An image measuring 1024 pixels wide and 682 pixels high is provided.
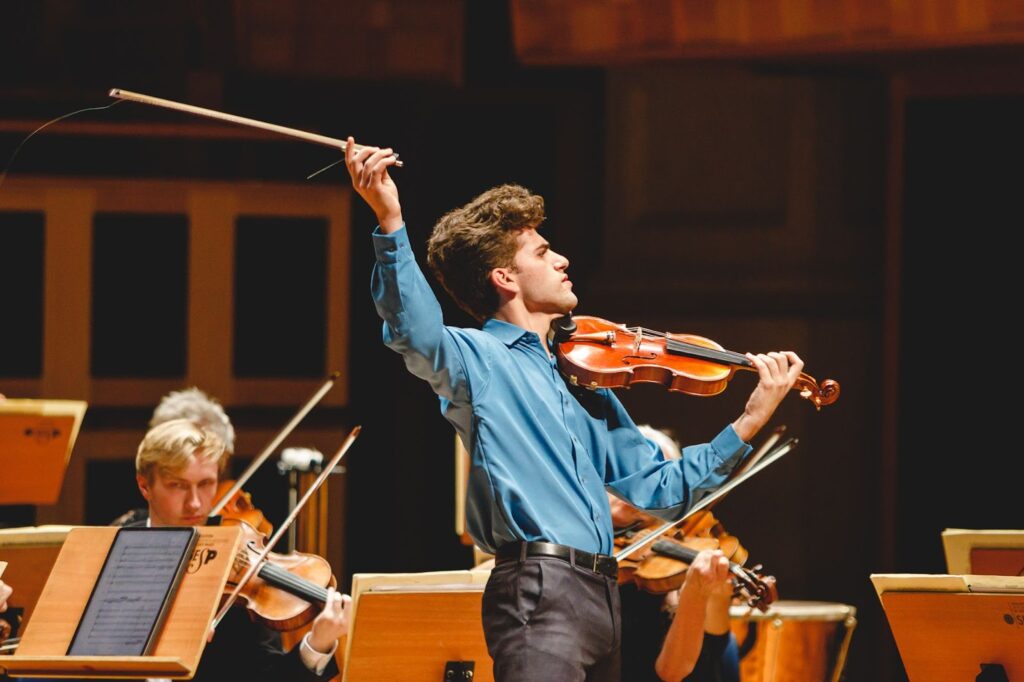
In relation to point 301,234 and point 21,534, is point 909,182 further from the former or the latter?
point 21,534

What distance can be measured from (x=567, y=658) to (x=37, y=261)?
308 centimetres

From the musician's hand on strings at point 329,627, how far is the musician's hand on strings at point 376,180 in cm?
122

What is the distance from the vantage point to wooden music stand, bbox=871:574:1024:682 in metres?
2.56

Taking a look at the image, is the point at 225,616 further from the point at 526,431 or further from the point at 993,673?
the point at 993,673

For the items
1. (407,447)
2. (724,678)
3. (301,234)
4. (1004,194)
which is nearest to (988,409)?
(1004,194)

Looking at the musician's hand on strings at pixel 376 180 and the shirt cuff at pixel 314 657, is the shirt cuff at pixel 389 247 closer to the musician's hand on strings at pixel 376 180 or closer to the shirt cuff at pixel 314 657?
the musician's hand on strings at pixel 376 180

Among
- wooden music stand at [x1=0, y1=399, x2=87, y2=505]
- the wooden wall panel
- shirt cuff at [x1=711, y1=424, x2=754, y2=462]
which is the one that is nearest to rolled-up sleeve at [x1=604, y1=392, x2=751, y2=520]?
shirt cuff at [x1=711, y1=424, x2=754, y2=462]

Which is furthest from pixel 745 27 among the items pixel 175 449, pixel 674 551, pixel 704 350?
pixel 175 449

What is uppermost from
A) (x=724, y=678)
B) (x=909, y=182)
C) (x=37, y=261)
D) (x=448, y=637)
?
(x=909, y=182)

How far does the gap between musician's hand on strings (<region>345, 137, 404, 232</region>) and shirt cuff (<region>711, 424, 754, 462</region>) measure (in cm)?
74

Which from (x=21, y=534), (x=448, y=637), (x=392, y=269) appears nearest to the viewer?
(x=392, y=269)

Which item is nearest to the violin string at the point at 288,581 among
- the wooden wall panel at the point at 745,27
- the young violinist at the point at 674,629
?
the young violinist at the point at 674,629

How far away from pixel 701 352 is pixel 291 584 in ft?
3.78

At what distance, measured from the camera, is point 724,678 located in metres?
3.42
